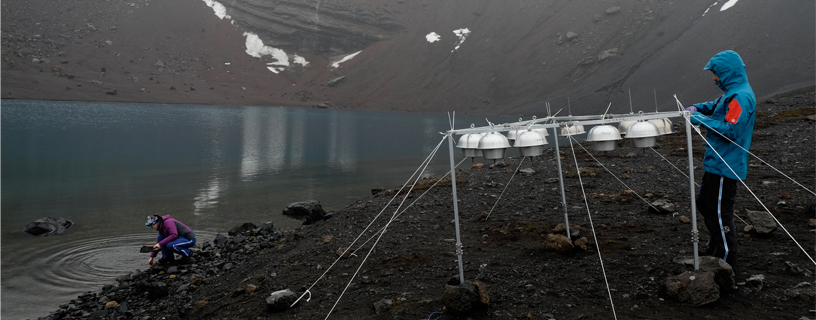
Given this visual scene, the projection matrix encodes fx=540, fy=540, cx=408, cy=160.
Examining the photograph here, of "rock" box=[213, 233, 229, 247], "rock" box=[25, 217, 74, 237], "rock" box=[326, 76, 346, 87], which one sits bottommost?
"rock" box=[213, 233, 229, 247]

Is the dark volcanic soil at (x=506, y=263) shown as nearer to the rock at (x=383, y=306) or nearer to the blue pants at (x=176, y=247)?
the rock at (x=383, y=306)

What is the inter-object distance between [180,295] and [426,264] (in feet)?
12.1

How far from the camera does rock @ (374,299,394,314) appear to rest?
223 inches

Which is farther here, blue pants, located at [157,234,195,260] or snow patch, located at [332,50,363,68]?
snow patch, located at [332,50,363,68]

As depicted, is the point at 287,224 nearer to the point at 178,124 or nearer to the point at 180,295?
the point at 180,295

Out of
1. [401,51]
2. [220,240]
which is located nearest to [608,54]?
[401,51]

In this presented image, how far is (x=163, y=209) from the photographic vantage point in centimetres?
1570

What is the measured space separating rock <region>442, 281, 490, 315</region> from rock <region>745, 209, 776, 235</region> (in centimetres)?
359

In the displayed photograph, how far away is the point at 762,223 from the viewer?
645cm

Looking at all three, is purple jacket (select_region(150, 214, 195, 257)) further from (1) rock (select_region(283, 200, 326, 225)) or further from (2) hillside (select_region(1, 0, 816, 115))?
(2) hillside (select_region(1, 0, 816, 115))

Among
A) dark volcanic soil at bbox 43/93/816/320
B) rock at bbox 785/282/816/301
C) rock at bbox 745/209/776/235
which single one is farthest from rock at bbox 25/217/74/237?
rock at bbox 785/282/816/301

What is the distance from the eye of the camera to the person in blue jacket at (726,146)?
16.3 feet

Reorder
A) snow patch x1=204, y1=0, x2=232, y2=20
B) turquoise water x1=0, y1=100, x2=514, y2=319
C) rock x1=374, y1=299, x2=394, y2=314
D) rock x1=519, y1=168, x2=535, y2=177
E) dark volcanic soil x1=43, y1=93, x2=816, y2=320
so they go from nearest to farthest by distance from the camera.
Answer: dark volcanic soil x1=43, y1=93, x2=816, y2=320 < rock x1=374, y1=299, x2=394, y2=314 < turquoise water x1=0, y1=100, x2=514, y2=319 < rock x1=519, y1=168, x2=535, y2=177 < snow patch x1=204, y1=0, x2=232, y2=20

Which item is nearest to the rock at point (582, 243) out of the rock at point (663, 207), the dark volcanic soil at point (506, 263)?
the dark volcanic soil at point (506, 263)
